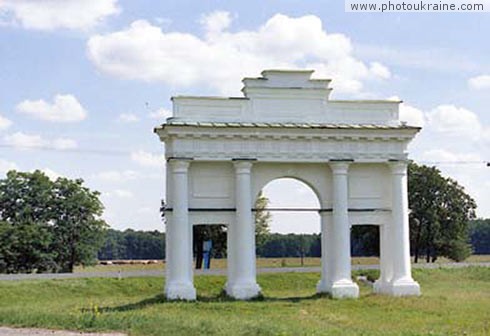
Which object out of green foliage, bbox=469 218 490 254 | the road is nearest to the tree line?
the road

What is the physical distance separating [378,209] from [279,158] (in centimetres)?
491

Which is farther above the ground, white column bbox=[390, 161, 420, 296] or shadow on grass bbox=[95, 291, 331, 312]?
white column bbox=[390, 161, 420, 296]

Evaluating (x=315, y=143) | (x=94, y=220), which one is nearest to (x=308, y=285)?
(x=315, y=143)

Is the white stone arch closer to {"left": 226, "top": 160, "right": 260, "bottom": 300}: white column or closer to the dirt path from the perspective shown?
{"left": 226, "top": 160, "right": 260, "bottom": 300}: white column

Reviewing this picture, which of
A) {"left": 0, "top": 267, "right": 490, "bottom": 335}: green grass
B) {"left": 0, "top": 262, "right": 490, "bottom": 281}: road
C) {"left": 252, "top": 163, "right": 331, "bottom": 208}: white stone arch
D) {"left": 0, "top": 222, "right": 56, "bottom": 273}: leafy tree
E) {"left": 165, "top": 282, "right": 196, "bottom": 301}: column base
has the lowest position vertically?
{"left": 0, "top": 267, "right": 490, "bottom": 335}: green grass

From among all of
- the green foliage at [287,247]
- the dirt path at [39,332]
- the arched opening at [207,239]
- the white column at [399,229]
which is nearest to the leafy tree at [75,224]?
the arched opening at [207,239]

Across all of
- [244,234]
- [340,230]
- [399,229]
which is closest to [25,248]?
[244,234]

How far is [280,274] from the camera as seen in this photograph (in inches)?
1781

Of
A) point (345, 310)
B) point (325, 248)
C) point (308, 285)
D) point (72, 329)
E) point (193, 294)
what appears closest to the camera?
point (72, 329)

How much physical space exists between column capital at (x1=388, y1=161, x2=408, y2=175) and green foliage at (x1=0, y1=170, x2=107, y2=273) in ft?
121

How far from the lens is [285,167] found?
110 feet

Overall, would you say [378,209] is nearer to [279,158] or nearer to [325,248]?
[325,248]

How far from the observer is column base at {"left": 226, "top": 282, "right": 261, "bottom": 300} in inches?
1265

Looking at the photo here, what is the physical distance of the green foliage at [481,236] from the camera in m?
122
